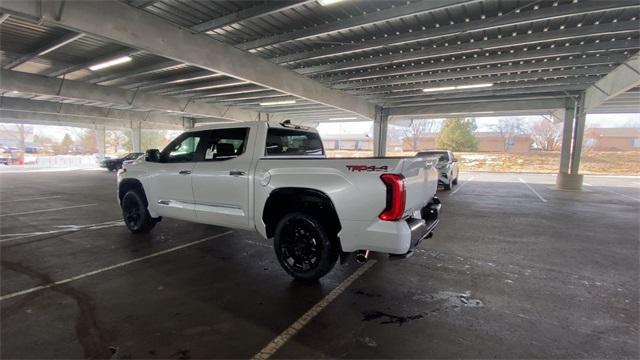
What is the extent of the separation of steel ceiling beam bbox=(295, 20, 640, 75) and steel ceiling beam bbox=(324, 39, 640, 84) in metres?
0.67

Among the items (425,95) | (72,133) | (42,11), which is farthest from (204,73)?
(72,133)

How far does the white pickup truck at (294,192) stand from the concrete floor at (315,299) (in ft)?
1.95

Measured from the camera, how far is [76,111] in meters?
21.3

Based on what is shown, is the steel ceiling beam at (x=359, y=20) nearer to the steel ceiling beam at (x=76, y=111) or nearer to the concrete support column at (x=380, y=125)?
the concrete support column at (x=380, y=125)

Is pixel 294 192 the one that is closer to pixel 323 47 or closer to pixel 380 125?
pixel 323 47

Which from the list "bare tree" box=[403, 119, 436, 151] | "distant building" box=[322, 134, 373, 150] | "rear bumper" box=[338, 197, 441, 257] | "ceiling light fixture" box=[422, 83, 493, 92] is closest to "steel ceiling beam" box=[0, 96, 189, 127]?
"ceiling light fixture" box=[422, 83, 493, 92]

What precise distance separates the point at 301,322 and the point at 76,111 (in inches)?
983

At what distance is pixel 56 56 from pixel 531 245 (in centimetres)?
1477

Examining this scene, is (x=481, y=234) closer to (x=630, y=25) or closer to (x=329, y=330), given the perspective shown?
(x=329, y=330)

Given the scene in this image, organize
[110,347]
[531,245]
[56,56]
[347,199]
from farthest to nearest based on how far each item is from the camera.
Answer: [56,56] < [531,245] < [347,199] < [110,347]

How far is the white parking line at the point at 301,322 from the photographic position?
8.38 ft

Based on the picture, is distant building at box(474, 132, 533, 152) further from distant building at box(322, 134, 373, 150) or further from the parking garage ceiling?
the parking garage ceiling

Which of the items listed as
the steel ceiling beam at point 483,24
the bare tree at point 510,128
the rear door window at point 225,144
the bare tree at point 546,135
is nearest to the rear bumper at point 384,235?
the rear door window at point 225,144

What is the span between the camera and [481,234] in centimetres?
649
